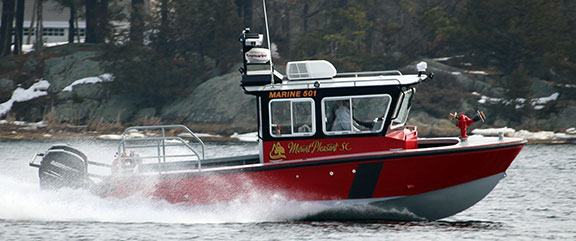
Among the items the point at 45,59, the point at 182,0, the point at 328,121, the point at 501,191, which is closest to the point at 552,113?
the point at 501,191

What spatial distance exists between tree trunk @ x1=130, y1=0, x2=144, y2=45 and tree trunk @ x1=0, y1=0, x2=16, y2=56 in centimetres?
987

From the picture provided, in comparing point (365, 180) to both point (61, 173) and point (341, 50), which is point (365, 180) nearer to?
point (61, 173)

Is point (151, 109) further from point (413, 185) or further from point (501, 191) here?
point (413, 185)

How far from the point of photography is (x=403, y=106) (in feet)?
47.8

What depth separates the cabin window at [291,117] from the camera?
14289 mm

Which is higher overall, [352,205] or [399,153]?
[399,153]

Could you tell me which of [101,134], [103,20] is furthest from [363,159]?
[103,20]

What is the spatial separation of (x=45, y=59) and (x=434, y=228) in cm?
4329

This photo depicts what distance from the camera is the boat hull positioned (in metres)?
13.9

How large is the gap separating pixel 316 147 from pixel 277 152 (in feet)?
2.42

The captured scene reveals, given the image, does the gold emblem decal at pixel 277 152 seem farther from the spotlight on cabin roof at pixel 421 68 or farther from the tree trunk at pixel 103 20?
the tree trunk at pixel 103 20

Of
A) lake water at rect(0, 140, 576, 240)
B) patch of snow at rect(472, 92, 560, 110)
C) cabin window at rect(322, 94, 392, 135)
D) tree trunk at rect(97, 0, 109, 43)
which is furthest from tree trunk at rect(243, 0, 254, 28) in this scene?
cabin window at rect(322, 94, 392, 135)

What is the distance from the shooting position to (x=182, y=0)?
5241 cm

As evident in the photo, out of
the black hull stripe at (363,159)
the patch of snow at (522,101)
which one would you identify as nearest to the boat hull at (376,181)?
the black hull stripe at (363,159)
